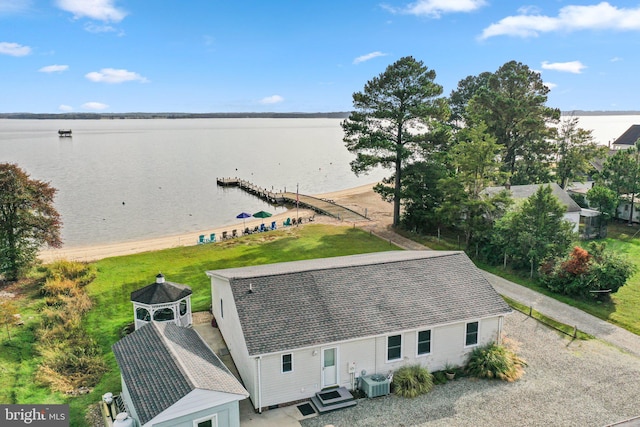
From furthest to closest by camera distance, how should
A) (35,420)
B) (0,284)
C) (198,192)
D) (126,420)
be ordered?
(198,192) < (0,284) < (35,420) < (126,420)

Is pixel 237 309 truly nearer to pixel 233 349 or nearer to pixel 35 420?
pixel 233 349

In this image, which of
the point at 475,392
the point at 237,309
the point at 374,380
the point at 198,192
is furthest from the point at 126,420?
the point at 198,192

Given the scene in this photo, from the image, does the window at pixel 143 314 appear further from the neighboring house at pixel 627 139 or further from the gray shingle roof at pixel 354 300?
the neighboring house at pixel 627 139

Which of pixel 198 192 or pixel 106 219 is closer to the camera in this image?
pixel 106 219

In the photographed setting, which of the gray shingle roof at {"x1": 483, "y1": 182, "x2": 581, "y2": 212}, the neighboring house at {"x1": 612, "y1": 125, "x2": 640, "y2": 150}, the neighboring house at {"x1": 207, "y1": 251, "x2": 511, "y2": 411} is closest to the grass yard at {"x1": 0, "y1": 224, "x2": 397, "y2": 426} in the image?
the neighboring house at {"x1": 207, "y1": 251, "x2": 511, "y2": 411}

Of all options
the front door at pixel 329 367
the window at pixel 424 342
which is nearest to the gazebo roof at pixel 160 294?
the front door at pixel 329 367

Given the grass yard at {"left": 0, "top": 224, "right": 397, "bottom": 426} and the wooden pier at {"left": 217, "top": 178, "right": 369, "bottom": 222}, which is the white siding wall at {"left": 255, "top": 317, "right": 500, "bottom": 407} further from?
the wooden pier at {"left": 217, "top": 178, "right": 369, "bottom": 222}
